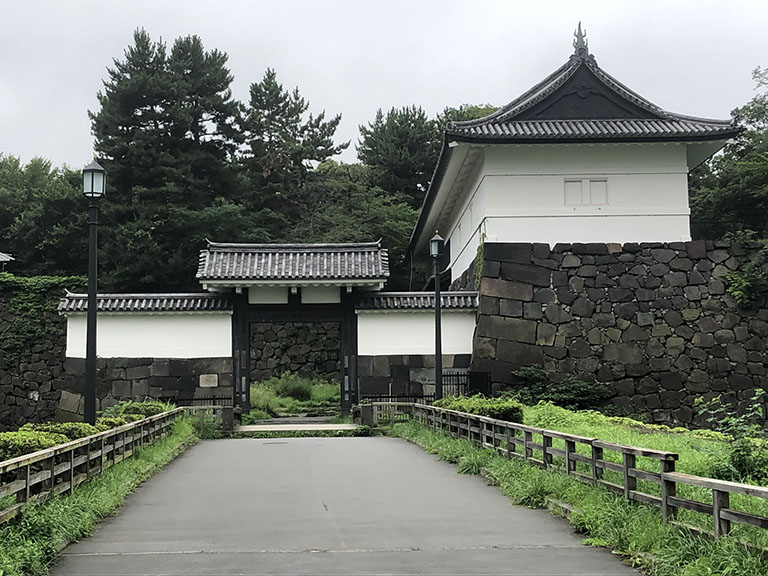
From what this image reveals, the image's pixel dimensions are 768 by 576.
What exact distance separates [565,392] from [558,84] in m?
8.14

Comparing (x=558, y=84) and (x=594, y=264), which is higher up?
(x=558, y=84)

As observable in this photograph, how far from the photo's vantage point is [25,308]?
31875mm

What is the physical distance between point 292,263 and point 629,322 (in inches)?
357

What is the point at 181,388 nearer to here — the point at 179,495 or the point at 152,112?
the point at 179,495

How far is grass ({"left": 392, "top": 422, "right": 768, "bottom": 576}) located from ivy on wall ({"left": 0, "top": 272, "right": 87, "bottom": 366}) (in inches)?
960

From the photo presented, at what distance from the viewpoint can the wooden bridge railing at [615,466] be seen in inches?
231

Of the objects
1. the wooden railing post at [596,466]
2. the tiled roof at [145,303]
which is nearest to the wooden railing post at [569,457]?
the wooden railing post at [596,466]

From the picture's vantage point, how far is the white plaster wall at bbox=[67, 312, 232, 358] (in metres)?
22.5

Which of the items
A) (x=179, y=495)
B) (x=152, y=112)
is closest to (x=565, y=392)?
(x=179, y=495)

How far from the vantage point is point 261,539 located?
25.0ft

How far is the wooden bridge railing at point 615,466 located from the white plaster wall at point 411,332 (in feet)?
21.3

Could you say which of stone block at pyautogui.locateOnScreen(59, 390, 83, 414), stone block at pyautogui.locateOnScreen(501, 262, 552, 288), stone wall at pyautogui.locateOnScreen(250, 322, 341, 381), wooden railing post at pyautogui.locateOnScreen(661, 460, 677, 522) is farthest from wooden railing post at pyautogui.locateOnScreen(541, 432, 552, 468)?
stone wall at pyautogui.locateOnScreen(250, 322, 341, 381)

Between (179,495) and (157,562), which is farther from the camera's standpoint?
(179,495)

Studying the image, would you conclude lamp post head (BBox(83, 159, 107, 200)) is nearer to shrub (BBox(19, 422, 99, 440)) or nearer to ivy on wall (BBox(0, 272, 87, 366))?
shrub (BBox(19, 422, 99, 440))
